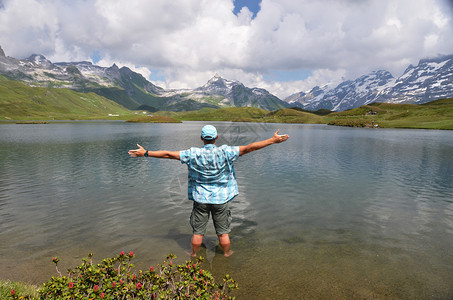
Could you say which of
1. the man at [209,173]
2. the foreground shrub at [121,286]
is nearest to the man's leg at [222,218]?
the man at [209,173]

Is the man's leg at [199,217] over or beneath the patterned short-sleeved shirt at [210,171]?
beneath

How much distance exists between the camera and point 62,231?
1229 cm

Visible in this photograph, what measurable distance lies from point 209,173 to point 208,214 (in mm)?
1522

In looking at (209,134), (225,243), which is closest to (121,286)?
(209,134)

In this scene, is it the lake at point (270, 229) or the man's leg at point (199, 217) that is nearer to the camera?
the lake at point (270, 229)

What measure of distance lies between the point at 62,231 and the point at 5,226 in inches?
127

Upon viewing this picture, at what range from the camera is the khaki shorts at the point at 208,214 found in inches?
343

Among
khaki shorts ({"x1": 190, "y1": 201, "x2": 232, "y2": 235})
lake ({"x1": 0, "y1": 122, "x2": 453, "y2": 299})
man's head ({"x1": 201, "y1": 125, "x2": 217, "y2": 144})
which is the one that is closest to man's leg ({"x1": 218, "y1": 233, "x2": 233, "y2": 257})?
lake ({"x1": 0, "y1": 122, "x2": 453, "y2": 299})

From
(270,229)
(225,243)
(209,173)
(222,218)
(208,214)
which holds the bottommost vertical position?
(270,229)

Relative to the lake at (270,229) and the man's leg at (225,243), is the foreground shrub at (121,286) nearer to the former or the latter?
the lake at (270,229)

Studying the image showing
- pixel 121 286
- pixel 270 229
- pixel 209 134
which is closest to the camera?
pixel 121 286

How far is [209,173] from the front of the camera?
8414 millimetres

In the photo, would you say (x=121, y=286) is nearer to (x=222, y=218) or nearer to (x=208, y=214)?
(x=208, y=214)

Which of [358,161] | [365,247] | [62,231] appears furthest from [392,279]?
[358,161]
